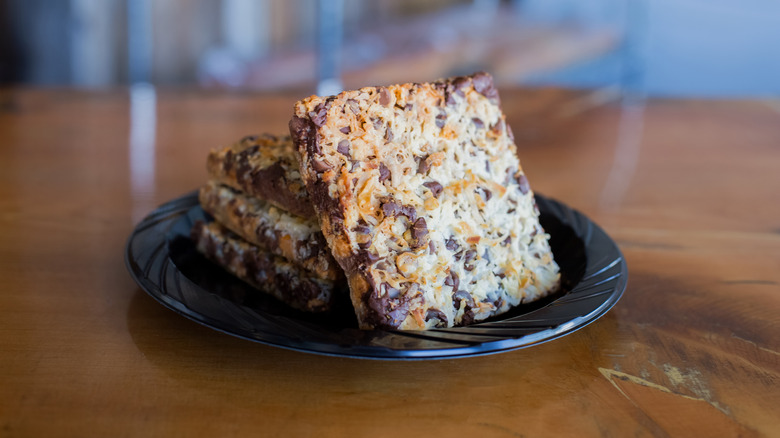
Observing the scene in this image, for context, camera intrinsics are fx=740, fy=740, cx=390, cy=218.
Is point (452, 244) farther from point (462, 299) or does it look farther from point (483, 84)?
point (483, 84)

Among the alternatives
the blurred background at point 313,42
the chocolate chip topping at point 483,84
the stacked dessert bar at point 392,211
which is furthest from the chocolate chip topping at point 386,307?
the blurred background at point 313,42

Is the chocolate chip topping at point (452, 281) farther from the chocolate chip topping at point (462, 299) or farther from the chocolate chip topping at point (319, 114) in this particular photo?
the chocolate chip topping at point (319, 114)

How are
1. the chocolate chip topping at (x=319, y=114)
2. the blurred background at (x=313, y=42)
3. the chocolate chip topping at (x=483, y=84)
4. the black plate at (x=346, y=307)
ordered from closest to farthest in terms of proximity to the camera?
the black plate at (x=346, y=307) < the chocolate chip topping at (x=319, y=114) < the chocolate chip topping at (x=483, y=84) < the blurred background at (x=313, y=42)

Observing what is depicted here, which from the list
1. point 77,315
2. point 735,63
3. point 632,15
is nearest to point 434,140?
point 77,315

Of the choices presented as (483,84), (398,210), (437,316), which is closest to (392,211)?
(398,210)

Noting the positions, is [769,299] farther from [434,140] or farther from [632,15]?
[632,15]

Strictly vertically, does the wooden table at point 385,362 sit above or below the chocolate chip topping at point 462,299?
below
